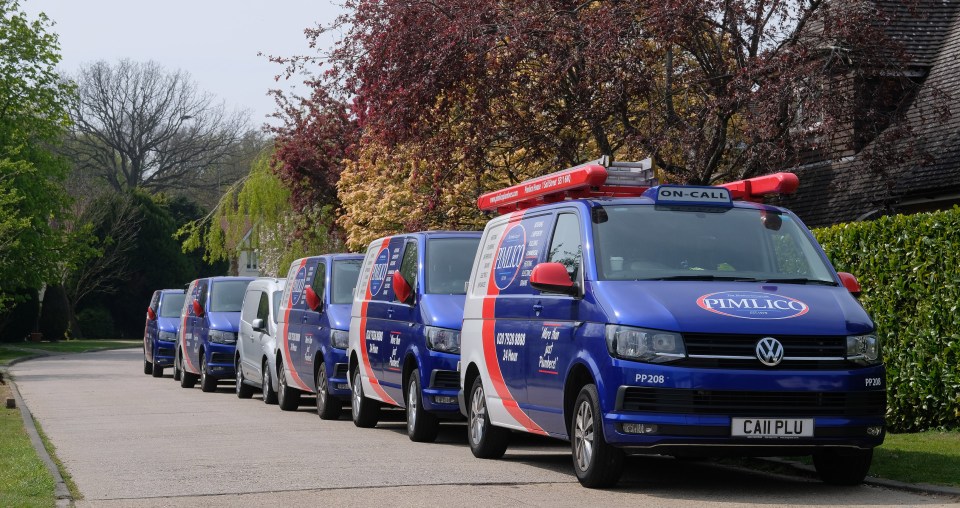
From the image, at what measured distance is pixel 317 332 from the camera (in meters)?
18.7

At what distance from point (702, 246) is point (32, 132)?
44.6m

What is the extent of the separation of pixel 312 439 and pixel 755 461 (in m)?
4.96

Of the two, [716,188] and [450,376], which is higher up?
[716,188]

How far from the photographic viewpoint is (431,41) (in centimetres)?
2078

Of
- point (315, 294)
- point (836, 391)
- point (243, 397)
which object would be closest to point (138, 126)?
point (243, 397)

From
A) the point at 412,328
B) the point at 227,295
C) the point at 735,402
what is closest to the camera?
the point at 735,402

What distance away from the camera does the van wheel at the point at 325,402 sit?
60.0 feet

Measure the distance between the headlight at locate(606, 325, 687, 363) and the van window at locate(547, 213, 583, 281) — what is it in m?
1.07

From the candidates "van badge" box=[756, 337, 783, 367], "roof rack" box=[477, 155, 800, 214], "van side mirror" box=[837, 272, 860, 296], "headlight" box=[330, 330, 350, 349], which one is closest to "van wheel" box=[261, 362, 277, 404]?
"headlight" box=[330, 330, 350, 349]

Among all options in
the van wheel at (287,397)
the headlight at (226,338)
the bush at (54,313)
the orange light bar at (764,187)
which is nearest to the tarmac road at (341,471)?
the van wheel at (287,397)

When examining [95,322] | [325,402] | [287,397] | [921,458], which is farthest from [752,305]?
[95,322]

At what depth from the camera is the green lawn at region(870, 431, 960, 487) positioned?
10.6m

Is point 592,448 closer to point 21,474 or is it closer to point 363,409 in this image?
point 21,474

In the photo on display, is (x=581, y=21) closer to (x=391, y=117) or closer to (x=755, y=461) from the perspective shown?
(x=391, y=117)
